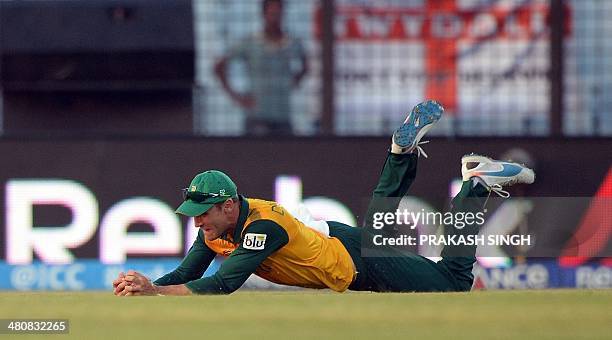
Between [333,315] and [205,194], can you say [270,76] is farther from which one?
[333,315]

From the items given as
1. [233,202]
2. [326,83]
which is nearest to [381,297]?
[233,202]

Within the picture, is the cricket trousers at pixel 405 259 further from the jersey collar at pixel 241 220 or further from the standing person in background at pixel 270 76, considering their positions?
the standing person in background at pixel 270 76

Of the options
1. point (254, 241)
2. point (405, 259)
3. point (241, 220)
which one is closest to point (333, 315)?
point (254, 241)

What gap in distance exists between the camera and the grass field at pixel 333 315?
23.5ft

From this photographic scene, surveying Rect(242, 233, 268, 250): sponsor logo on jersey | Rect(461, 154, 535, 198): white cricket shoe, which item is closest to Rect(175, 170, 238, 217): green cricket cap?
Rect(242, 233, 268, 250): sponsor logo on jersey

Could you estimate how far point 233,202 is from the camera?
9219 millimetres

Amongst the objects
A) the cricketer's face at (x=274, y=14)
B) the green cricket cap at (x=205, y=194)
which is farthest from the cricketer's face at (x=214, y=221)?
the cricketer's face at (x=274, y=14)

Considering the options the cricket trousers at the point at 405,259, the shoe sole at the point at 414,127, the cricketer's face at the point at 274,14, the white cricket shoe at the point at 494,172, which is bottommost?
the cricket trousers at the point at 405,259

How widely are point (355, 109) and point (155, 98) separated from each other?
1857 millimetres

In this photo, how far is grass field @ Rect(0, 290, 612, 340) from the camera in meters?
7.16

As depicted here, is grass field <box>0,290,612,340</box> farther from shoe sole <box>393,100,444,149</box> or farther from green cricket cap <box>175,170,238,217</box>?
shoe sole <box>393,100,444,149</box>

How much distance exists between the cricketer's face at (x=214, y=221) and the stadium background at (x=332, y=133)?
194 inches

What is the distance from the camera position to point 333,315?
7871mm

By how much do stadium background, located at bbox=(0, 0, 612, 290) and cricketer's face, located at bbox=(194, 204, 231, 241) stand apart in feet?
16.1
